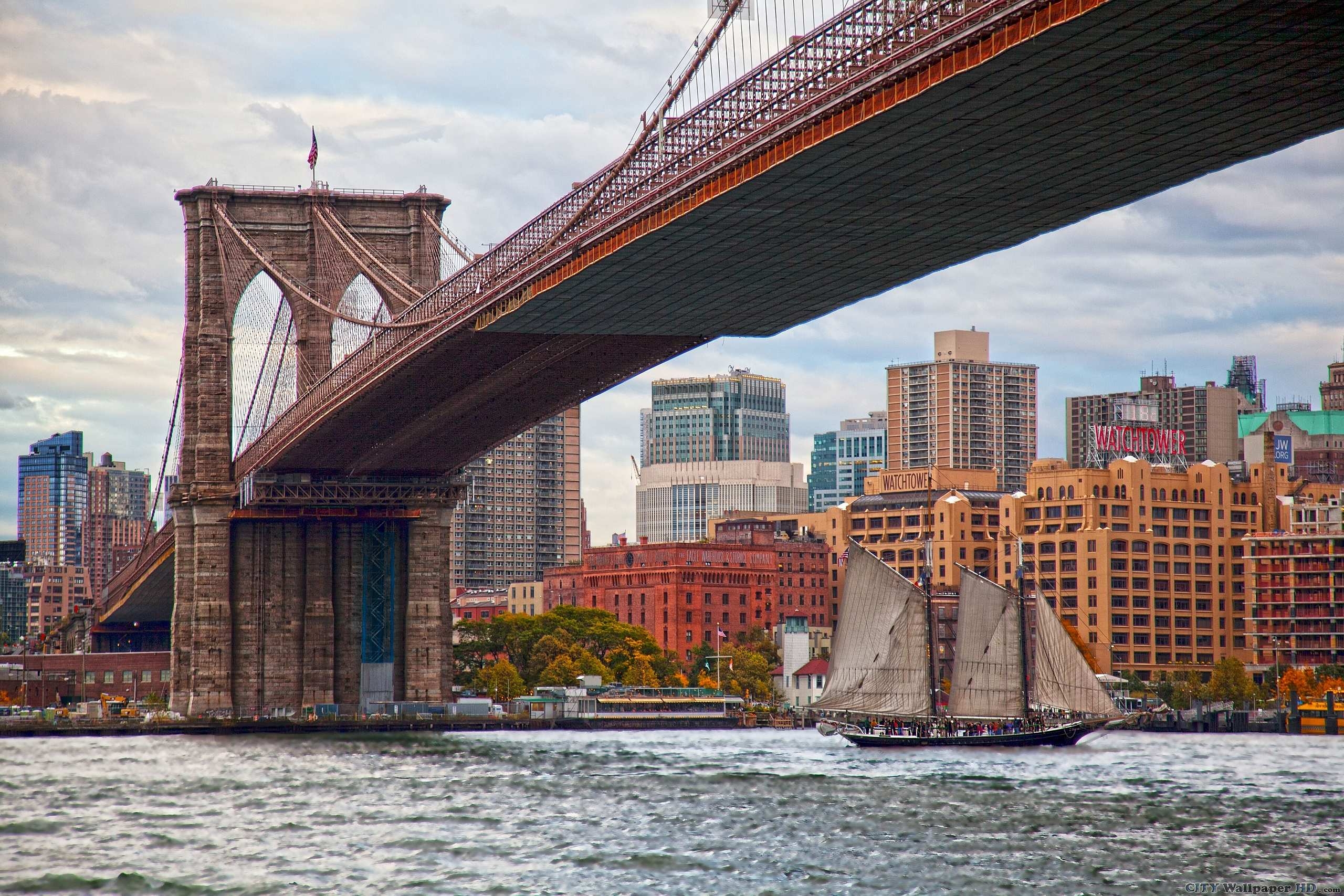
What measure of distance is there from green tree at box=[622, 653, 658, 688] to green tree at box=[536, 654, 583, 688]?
396 cm

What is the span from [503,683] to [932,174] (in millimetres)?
79505

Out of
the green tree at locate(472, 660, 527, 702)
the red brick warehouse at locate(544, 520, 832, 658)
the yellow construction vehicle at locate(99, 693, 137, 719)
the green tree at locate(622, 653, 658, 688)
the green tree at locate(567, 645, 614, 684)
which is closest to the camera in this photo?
the yellow construction vehicle at locate(99, 693, 137, 719)

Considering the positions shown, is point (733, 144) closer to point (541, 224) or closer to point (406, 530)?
point (541, 224)

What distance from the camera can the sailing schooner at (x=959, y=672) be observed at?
8769 centimetres

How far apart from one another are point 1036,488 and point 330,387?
9016 cm

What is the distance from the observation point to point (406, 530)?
9531 centimetres

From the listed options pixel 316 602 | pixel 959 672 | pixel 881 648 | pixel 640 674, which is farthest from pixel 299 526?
pixel 640 674

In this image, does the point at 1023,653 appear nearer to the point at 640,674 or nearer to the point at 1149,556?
the point at 640,674

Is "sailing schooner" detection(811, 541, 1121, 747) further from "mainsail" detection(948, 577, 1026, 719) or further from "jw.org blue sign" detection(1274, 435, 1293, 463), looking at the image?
"jw.org blue sign" detection(1274, 435, 1293, 463)

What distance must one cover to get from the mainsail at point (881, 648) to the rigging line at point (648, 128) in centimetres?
3495

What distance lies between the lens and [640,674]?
127562mm

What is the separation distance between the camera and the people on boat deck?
87.6 meters

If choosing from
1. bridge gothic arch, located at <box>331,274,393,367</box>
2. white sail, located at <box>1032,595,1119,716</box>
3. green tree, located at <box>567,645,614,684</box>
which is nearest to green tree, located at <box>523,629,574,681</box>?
A: green tree, located at <box>567,645,614,684</box>

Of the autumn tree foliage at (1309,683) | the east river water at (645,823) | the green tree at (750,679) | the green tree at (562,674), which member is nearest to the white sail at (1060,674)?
the east river water at (645,823)
